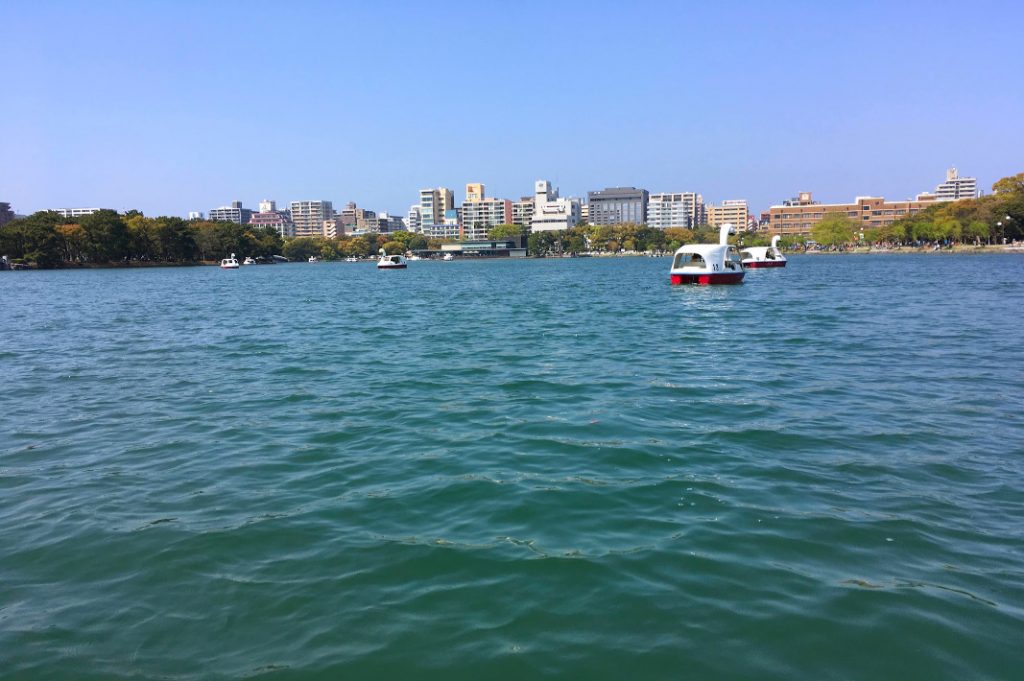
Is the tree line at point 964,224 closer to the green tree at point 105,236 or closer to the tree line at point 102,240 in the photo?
the tree line at point 102,240

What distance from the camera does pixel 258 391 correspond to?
1346 centimetres

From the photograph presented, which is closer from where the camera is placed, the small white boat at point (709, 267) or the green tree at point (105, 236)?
the small white boat at point (709, 267)

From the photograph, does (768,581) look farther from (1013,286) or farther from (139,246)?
(139,246)

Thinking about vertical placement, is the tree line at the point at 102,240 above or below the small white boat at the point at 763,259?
above

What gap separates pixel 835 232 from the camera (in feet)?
529

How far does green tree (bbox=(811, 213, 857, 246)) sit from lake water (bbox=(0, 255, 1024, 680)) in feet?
533

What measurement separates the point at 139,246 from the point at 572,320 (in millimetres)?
124383

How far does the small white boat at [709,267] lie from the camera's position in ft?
154

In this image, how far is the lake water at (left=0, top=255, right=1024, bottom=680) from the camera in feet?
14.8

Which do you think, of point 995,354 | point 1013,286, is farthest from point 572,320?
point 1013,286

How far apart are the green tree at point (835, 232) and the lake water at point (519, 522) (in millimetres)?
162524

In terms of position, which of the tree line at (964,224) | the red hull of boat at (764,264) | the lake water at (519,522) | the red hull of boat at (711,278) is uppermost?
A: the tree line at (964,224)

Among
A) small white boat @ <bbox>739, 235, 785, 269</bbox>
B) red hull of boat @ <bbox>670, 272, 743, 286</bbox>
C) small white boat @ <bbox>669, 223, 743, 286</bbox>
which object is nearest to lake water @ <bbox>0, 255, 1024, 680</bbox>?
small white boat @ <bbox>669, 223, 743, 286</bbox>

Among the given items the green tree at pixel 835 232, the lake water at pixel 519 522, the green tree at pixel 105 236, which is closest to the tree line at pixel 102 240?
the green tree at pixel 105 236
